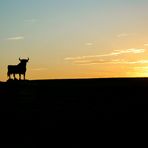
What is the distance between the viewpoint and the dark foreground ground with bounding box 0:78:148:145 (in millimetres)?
24000

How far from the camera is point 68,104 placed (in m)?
25.7

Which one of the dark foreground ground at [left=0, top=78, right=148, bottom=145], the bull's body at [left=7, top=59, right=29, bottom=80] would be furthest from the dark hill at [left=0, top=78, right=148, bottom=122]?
the bull's body at [left=7, top=59, right=29, bottom=80]

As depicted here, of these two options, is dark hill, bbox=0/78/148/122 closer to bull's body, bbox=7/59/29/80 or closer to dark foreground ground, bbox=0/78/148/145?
dark foreground ground, bbox=0/78/148/145

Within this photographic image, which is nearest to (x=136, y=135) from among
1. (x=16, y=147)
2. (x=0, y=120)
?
(x=16, y=147)

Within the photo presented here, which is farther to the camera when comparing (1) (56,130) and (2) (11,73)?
(2) (11,73)

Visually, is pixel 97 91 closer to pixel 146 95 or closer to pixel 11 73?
pixel 146 95

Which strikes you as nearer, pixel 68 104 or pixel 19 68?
pixel 68 104

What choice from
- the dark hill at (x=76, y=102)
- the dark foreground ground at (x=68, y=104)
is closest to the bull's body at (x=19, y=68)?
the dark hill at (x=76, y=102)

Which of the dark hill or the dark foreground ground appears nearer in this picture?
the dark foreground ground

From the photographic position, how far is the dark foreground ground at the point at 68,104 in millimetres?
24000

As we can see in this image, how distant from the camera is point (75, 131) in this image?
22500 mm

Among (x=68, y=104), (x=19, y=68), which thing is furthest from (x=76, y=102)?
(x=19, y=68)

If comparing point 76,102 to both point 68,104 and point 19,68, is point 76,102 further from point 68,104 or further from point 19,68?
point 19,68

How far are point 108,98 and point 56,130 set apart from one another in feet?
14.5
